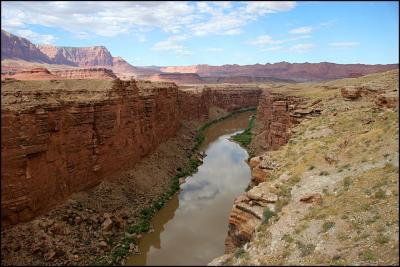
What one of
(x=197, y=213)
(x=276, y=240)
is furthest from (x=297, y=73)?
(x=276, y=240)

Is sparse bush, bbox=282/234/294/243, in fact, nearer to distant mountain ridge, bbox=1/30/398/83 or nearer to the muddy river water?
the muddy river water

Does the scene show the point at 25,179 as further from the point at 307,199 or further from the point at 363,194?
the point at 363,194

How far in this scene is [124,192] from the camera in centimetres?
2494

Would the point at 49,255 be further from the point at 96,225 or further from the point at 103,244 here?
the point at 96,225

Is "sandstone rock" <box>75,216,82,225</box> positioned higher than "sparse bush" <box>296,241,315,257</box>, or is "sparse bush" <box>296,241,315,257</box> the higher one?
"sparse bush" <box>296,241,315,257</box>

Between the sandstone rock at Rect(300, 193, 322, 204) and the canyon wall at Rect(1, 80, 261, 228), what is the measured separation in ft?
41.3

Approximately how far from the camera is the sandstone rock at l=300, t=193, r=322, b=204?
1458 centimetres

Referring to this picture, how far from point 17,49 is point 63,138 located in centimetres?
10267

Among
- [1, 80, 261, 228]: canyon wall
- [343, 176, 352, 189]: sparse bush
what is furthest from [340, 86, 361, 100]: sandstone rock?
[1, 80, 261, 228]: canyon wall

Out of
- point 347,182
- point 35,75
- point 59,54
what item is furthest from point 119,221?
point 59,54

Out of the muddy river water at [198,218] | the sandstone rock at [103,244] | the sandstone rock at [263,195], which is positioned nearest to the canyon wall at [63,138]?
the sandstone rock at [103,244]

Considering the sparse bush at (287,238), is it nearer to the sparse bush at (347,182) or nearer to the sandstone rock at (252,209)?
the sandstone rock at (252,209)

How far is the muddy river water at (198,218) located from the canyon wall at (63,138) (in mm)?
4811

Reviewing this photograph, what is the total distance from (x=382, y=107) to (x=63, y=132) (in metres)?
17.5
